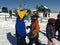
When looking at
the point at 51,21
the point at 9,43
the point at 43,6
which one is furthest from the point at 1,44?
the point at 43,6

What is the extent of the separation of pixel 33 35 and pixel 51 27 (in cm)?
73

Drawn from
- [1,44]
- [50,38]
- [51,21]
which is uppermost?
[51,21]

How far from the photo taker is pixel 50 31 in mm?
8406

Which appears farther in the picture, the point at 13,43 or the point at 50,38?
the point at 13,43

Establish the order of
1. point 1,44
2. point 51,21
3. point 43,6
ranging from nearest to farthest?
point 51,21 < point 1,44 < point 43,6

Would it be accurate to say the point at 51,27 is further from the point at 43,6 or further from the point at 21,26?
the point at 43,6

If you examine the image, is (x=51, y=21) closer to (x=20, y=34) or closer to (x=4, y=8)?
(x=20, y=34)

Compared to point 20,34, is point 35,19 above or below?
above

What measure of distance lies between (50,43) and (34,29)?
766 mm

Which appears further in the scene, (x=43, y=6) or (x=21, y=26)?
(x=43, y=6)

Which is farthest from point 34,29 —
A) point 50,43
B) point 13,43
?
point 13,43

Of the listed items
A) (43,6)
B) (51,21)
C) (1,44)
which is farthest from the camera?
(43,6)

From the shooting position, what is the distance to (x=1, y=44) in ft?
37.3

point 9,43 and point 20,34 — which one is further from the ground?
point 20,34
